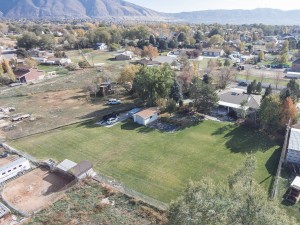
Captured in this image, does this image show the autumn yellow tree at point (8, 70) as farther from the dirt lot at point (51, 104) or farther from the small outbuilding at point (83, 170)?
the small outbuilding at point (83, 170)

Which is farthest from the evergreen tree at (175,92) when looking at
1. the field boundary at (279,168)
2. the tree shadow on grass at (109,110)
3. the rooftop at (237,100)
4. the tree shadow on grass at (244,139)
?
the field boundary at (279,168)

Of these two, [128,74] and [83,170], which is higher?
[128,74]

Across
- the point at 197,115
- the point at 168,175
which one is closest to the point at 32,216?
the point at 168,175

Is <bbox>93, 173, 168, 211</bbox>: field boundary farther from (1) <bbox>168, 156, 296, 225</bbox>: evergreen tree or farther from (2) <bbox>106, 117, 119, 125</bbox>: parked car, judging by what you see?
(2) <bbox>106, 117, 119, 125</bbox>: parked car

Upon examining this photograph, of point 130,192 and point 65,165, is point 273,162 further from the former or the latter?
point 65,165

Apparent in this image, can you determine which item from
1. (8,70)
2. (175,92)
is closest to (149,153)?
(175,92)
